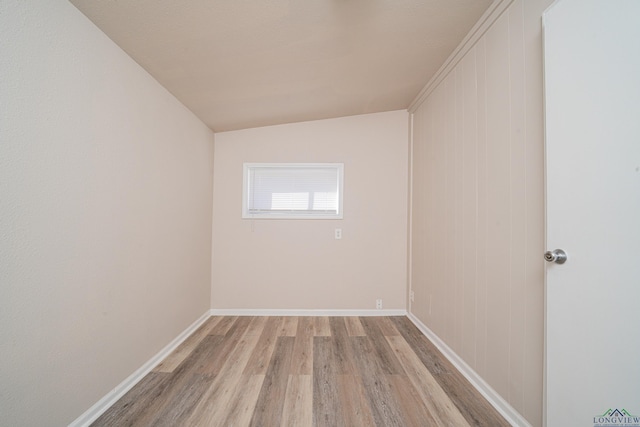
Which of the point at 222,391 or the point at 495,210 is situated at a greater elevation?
the point at 495,210

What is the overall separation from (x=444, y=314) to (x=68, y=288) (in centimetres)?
256

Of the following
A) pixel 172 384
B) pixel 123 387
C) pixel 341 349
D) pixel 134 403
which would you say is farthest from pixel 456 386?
pixel 123 387

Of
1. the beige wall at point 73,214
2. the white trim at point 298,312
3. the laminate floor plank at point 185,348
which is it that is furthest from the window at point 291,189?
the laminate floor plank at point 185,348

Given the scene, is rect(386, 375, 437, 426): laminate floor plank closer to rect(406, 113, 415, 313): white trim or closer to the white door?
the white door

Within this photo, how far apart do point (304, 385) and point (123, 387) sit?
118 cm

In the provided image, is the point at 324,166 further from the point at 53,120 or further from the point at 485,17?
the point at 53,120

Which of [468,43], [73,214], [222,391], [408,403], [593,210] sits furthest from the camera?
[468,43]

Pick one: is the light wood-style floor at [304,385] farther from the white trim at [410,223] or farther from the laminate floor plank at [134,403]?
the white trim at [410,223]

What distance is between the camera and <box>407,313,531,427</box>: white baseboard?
128cm

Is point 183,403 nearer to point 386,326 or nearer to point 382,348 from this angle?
point 382,348

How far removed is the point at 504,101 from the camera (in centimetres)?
140

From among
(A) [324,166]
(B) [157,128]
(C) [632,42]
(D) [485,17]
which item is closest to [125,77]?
(B) [157,128]

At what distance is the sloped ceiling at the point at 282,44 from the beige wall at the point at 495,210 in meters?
0.35

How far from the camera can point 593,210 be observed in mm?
923
